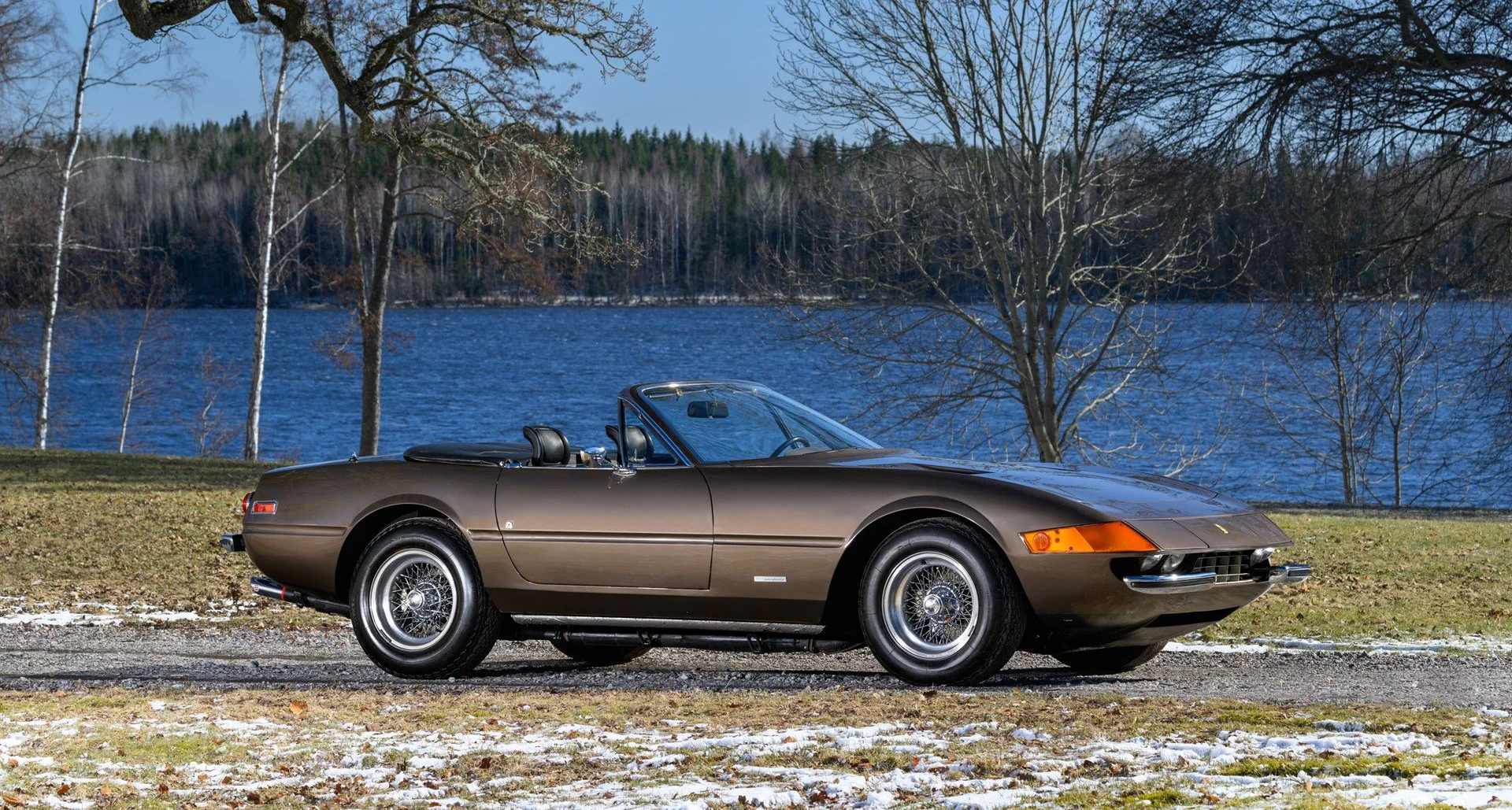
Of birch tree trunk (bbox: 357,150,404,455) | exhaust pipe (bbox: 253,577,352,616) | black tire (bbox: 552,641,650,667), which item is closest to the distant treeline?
birch tree trunk (bbox: 357,150,404,455)

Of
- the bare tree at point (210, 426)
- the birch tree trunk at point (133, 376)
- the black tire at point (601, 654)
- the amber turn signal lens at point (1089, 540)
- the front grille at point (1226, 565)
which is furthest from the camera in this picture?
the bare tree at point (210, 426)

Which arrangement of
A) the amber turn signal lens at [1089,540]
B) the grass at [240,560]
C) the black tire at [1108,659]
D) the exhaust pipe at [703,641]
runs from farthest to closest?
the grass at [240,560], the black tire at [1108,659], the exhaust pipe at [703,641], the amber turn signal lens at [1089,540]

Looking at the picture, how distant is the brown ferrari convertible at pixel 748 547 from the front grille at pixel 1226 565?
1cm

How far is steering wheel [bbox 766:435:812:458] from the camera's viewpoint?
7282 millimetres

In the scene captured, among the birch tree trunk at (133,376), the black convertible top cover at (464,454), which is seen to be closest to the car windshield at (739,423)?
the black convertible top cover at (464,454)

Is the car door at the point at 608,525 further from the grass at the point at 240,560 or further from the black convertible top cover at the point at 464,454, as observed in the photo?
the grass at the point at 240,560

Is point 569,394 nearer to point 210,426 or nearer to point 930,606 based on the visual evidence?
point 210,426

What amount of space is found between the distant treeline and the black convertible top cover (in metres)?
7.10

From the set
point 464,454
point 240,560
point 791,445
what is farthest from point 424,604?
point 240,560

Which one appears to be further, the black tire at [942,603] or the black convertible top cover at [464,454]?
the black convertible top cover at [464,454]

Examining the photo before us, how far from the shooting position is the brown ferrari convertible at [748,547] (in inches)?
251

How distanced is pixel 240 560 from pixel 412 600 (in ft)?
20.6

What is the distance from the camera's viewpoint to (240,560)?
518 inches

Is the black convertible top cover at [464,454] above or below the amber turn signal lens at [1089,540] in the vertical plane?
above
